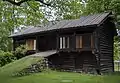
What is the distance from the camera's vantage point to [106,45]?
79.2 ft

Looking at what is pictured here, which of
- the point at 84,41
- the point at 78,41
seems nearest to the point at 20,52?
the point at 78,41

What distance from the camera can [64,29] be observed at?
23.8 metres

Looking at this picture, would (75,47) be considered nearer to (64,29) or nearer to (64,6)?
(64,29)

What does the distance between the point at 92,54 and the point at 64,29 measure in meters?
3.95

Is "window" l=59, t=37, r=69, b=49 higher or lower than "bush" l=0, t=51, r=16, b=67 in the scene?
higher

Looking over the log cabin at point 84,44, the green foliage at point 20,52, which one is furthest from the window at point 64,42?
the green foliage at point 20,52

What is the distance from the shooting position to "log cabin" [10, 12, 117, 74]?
868 inches

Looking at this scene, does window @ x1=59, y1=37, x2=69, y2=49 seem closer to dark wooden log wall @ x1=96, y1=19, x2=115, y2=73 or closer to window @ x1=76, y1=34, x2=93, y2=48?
window @ x1=76, y1=34, x2=93, y2=48

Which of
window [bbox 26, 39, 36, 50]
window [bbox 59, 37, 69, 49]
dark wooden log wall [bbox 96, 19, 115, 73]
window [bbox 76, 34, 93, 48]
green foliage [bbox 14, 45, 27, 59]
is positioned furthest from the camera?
green foliage [bbox 14, 45, 27, 59]

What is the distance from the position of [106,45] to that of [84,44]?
10.3ft

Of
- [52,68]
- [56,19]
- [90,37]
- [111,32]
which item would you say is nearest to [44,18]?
[56,19]

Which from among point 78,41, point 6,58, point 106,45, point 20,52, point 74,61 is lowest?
point 6,58

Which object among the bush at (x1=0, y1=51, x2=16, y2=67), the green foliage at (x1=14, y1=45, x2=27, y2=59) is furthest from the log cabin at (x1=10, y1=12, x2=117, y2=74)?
the bush at (x1=0, y1=51, x2=16, y2=67)

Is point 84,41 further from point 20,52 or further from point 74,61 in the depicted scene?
point 20,52
